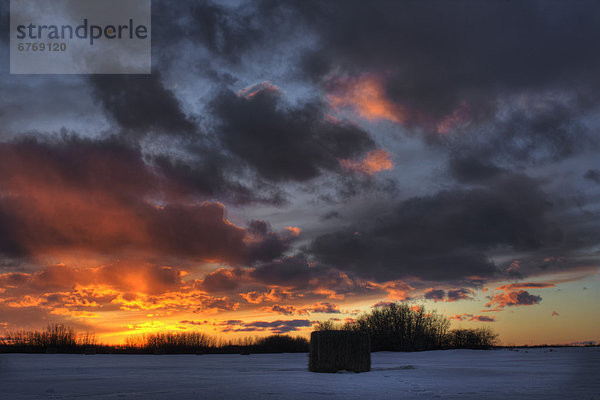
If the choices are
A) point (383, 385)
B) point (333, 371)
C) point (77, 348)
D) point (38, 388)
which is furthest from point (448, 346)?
point (38, 388)

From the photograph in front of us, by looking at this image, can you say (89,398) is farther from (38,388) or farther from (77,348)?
(77,348)

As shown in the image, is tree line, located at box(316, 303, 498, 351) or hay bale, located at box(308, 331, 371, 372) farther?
tree line, located at box(316, 303, 498, 351)

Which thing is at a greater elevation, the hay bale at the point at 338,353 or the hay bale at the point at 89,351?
the hay bale at the point at 338,353

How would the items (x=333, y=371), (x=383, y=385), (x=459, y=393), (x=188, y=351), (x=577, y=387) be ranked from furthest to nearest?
1. (x=188, y=351)
2. (x=333, y=371)
3. (x=383, y=385)
4. (x=577, y=387)
5. (x=459, y=393)

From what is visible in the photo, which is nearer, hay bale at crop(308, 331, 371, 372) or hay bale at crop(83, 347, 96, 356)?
hay bale at crop(308, 331, 371, 372)

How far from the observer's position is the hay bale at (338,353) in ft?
38.4

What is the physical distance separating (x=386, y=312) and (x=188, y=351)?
540 inches

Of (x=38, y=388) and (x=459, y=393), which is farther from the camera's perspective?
(x=38, y=388)

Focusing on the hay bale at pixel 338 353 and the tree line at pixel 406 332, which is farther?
the tree line at pixel 406 332

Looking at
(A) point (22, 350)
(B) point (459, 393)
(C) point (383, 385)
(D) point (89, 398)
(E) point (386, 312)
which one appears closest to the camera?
(D) point (89, 398)

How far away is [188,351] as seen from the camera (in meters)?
31.4

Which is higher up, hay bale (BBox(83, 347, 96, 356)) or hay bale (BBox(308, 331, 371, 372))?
hay bale (BBox(308, 331, 371, 372))

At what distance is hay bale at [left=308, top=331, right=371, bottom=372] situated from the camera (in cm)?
1170

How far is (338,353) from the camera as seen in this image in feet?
38.5
